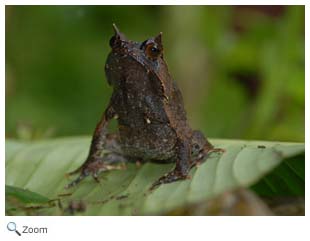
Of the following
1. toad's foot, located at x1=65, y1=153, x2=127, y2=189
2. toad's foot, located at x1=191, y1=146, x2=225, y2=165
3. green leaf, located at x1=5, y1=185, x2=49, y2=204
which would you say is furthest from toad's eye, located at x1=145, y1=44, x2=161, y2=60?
green leaf, located at x1=5, y1=185, x2=49, y2=204

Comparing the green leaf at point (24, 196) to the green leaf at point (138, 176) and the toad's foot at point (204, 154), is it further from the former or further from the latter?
the toad's foot at point (204, 154)

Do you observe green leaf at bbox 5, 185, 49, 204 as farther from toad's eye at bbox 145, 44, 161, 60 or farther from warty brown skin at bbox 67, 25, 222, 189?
toad's eye at bbox 145, 44, 161, 60

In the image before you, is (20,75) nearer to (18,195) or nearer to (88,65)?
(88,65)

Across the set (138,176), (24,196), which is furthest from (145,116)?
(24,196)
